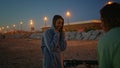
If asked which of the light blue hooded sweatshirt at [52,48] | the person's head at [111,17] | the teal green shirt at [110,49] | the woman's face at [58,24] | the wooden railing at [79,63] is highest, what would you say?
the person's head at [111,17]

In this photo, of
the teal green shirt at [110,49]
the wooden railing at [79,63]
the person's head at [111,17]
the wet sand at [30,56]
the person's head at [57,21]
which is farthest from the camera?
the wet sand at [30,56]

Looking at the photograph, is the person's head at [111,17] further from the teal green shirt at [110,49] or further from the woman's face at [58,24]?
the woman's face at [58,24]

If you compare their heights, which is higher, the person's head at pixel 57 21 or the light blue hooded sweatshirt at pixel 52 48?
the person's head at pixel 57 21

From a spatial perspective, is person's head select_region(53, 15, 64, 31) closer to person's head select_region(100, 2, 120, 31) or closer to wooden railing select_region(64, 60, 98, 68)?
wooden railing select_region(64, 60, 98, 68)

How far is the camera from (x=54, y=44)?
204 inches

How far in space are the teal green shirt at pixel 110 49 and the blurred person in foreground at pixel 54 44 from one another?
114 inches

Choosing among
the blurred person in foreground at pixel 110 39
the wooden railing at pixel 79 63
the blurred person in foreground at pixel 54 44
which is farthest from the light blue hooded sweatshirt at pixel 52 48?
the blurred person in foreground at pixel 110 39

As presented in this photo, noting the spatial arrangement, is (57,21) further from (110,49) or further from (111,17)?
(110,49)

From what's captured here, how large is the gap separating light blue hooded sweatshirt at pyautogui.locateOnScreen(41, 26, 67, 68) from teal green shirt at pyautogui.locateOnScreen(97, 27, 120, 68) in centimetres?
289

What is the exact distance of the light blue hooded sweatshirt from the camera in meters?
5.21

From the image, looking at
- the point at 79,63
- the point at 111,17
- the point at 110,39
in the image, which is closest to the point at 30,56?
the point at 79,63

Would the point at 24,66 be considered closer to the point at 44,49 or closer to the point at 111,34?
the point at 44,49

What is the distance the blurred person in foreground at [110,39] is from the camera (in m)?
2.21

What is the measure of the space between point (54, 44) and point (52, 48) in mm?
93
